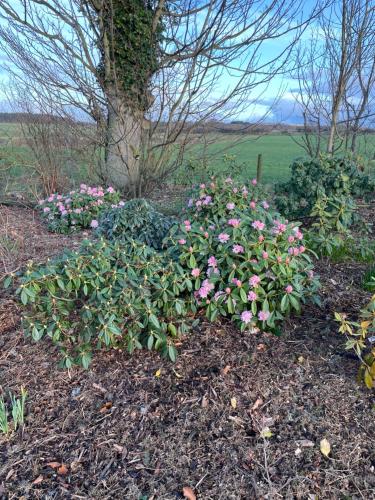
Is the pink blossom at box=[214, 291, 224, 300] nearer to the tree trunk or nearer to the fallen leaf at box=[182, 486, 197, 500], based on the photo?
the fallen leaf at box=[182, 486, 197, 500]

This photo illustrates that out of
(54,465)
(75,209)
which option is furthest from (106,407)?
(75,209)

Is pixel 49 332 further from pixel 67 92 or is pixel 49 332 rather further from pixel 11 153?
pixel 11 153

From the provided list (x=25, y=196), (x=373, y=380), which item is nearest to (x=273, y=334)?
(x=373, y=380)

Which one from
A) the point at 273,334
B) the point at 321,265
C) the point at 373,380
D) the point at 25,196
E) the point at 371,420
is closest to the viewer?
the point at 371,420

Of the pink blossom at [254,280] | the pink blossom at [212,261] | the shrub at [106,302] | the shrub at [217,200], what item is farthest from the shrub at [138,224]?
the pink blossom at [254,280]

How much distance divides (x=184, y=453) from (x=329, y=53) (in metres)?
6.18

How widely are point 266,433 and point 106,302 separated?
1.01 metres

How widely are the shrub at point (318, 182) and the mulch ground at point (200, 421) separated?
6.16 feet

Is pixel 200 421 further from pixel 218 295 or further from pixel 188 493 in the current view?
pixel 218 295

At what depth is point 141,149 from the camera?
17.6 feet

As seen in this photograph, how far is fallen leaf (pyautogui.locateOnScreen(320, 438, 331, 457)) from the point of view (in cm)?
161

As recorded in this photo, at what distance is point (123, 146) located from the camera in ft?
17.7

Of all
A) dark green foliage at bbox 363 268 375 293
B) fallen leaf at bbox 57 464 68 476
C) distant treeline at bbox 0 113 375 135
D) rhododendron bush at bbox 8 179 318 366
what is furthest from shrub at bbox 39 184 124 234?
fallen leaf at bbox 57 464 68 476

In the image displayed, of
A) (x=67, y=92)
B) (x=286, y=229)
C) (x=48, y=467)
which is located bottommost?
(x=48, y=467)
